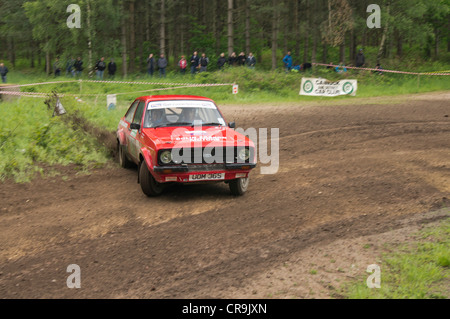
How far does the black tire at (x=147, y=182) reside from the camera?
784cm

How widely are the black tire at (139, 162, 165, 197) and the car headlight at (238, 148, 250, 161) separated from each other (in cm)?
145

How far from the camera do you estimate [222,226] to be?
6645mm

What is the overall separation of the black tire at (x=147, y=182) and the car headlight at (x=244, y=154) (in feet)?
4.75

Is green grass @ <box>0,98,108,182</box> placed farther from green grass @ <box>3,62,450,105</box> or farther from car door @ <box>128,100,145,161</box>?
green grass @ <box>3,62,450,105</box>

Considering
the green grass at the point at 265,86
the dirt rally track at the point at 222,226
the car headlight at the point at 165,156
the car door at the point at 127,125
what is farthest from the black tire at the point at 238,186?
the green grass at the point at 265,86

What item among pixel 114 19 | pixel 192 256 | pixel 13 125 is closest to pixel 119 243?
pixel 192 256

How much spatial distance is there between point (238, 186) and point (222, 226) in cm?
151

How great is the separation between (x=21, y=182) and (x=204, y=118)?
12.0 feet

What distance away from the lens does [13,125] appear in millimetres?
11977

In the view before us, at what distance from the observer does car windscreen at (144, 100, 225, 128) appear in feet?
28.3

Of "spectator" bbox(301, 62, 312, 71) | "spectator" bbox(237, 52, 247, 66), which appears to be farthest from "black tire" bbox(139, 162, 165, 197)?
"spectator" bbox(301, 62, 312, 71)

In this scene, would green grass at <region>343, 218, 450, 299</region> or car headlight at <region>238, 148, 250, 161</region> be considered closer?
green grass at <region>343, 218, 450, 299</region>

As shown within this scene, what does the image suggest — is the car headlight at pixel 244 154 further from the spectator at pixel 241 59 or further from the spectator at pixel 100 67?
the spectator at pixel 100 67

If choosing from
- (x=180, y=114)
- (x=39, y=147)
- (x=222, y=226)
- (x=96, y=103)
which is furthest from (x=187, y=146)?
(x=96, y=103)
